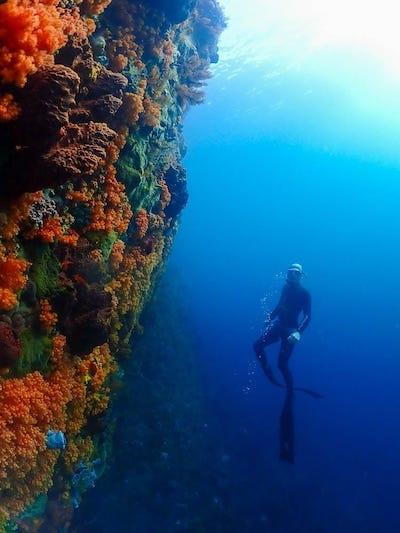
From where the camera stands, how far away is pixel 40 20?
3.73 metres

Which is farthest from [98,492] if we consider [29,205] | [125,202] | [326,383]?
[326,383]

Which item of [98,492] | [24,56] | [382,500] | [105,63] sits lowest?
[382,500]

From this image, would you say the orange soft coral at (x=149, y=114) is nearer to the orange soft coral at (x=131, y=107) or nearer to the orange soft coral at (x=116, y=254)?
the orange soft coral at (x=131, y=107)

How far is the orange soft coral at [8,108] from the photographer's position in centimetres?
346

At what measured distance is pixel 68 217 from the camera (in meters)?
5.81

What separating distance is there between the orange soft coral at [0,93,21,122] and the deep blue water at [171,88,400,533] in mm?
19047

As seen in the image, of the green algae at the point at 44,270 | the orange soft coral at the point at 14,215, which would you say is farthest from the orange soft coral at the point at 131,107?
the orange soft coral at the point at 14,215

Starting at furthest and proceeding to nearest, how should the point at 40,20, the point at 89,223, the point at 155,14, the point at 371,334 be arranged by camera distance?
the point at 371,334 → the point at 155,14 → the point at 89,223 → the point at 40,20

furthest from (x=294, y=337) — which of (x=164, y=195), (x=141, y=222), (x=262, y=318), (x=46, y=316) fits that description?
(x=262, y=318)

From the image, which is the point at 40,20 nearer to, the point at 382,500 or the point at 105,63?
the point at 105,63

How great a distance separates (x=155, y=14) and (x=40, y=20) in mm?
6132

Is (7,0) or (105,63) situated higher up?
(7,0)

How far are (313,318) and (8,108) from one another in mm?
59285

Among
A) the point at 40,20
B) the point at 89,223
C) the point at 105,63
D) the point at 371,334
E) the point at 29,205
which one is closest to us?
the point at 40,20
